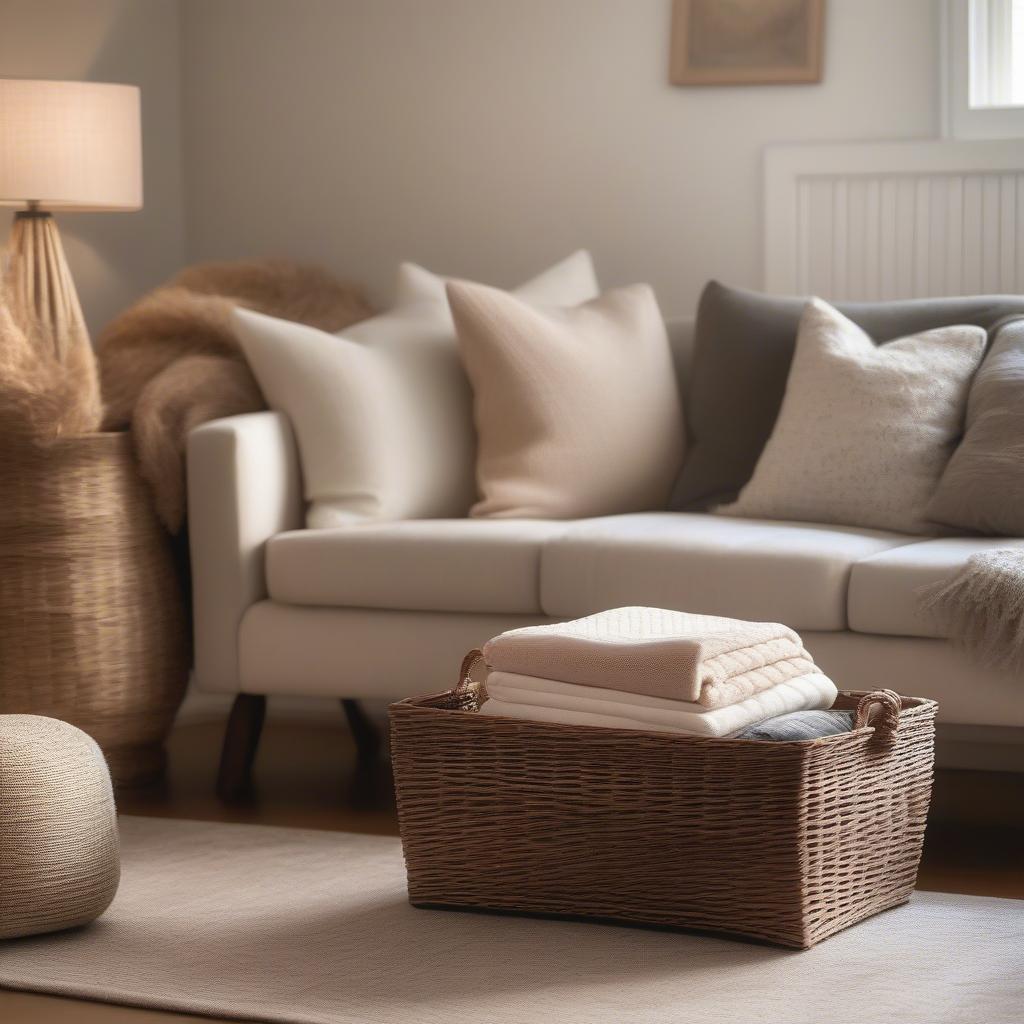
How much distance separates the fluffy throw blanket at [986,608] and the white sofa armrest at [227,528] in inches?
45.9

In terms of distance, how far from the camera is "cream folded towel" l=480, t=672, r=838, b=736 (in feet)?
6.64

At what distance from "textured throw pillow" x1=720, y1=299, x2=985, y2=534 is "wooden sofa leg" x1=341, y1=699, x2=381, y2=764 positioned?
2.98 ft

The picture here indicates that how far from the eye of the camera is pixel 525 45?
12.9ft

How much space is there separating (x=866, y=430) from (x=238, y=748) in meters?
1.23

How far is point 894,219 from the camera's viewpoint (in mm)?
3629

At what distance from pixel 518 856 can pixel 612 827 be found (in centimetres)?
14

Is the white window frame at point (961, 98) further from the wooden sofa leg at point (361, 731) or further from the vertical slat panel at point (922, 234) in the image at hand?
the wooden sofa leg at point (361, 731)

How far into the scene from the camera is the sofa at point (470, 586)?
2.52 metres

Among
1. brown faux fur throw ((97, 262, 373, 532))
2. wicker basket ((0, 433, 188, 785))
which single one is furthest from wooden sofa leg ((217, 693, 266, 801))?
brown faux fur throw ((97, 262, 373, 532))

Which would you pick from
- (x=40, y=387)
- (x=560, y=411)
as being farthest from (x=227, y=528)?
(x=560, y=411)

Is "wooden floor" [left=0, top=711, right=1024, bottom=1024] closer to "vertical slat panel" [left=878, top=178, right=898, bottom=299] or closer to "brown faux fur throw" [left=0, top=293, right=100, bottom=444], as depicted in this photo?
"brown faux fur throw" [left=0, top=293, right=100, bottom=444]

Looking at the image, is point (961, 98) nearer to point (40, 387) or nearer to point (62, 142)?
point (62, 142)

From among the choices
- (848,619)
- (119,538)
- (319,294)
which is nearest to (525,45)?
(319,294)

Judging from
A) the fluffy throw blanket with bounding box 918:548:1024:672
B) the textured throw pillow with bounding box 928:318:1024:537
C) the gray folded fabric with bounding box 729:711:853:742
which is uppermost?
the textured throw pillow with bounding box 928:318:1024:537
